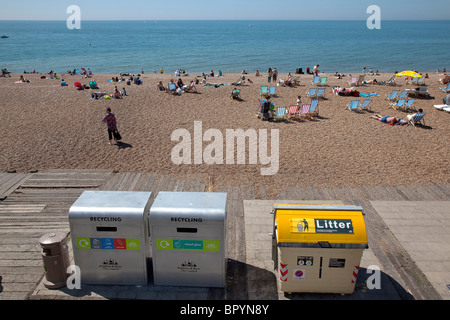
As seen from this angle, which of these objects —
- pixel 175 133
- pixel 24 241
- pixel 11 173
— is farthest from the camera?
pixel 175 133

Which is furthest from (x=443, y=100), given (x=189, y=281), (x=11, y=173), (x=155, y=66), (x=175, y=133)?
(x=155, y=66)

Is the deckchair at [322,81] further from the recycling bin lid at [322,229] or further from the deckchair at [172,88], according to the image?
the recycling bin lid at [322,229]

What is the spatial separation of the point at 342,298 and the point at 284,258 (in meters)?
1.15

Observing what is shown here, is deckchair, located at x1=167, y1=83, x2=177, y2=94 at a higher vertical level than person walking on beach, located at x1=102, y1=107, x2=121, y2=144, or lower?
higher

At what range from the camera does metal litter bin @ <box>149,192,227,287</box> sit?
5297 mm

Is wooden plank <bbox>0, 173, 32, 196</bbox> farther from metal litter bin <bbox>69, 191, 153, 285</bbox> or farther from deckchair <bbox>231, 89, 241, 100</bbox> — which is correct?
deckchair <bbox>231, 89, 241, 100</bbox>

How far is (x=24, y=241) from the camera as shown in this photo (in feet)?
23.0

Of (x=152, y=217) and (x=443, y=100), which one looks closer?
(x=152, y=217)

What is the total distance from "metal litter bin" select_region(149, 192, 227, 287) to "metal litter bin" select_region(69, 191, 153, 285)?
0.72ft

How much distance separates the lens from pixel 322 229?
512 cm

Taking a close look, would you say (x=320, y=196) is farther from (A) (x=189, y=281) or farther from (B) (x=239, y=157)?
(A) (x=189, y=281)

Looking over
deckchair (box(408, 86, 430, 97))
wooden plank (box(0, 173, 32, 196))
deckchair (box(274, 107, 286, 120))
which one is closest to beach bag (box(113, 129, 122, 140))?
wooden plank (box(0, 173, 32, 196))
